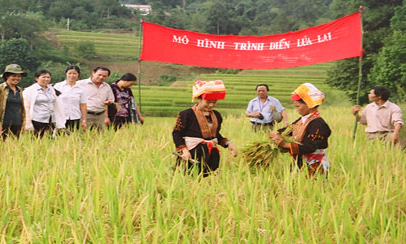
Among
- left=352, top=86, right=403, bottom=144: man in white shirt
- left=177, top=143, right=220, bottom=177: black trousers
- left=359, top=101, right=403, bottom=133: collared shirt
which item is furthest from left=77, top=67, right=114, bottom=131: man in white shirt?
left=359, top=101, right=403, bottom=133: collared shirt

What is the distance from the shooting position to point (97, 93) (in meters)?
5.42

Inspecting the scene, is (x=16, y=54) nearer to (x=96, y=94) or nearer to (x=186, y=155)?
(x=96, y=94)

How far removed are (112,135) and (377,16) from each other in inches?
609

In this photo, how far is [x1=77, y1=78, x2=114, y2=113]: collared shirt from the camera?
5422 millimetres

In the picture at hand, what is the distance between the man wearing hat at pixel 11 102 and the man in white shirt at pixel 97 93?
0.78m

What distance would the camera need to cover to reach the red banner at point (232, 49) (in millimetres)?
7266

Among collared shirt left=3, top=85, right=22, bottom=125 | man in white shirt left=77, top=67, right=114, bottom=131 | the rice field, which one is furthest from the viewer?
man in white shirt left=77, top=67, right=114, bottom=131

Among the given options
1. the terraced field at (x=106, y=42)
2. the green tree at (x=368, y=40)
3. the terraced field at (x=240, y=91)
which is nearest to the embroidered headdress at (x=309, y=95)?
the terraced field at (x=240, y=91)

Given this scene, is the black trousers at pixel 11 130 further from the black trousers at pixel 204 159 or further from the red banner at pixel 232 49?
the red banner at pixel 232 49

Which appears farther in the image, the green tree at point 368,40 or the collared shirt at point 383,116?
the green tree at point 368,40

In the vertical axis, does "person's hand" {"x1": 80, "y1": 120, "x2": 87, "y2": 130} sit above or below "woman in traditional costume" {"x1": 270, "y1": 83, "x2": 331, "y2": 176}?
below

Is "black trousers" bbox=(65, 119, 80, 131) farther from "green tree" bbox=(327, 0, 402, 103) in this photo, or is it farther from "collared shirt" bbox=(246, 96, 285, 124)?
"green tree" bbox=(327, 0, 402, 103)

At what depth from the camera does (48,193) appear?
284cm

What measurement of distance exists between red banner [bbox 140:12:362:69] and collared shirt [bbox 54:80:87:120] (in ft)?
7.32
